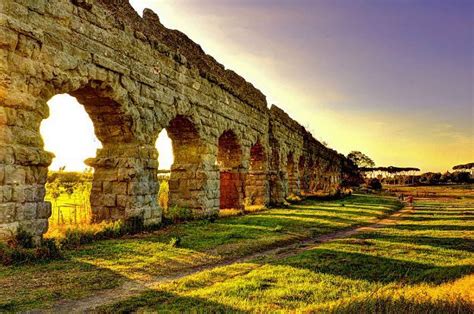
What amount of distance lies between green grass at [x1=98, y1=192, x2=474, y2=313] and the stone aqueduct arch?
11.8 feet

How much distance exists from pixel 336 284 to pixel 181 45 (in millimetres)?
10417

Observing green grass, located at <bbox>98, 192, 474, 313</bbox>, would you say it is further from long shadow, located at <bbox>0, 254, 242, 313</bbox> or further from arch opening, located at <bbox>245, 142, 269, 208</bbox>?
arch opening, located at <bbox>245, 142, 269, 208</bbox>

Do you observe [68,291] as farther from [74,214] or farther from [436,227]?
[436,227]

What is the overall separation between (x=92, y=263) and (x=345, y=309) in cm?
438

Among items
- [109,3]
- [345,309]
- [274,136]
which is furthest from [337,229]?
[274,136]

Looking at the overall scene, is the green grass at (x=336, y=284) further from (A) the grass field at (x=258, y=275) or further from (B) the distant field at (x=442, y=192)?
(B) the distant field at (x=442, y=192)

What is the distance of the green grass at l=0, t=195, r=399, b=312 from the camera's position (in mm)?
5086

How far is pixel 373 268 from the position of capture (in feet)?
21.5

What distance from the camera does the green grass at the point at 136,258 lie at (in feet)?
16.7

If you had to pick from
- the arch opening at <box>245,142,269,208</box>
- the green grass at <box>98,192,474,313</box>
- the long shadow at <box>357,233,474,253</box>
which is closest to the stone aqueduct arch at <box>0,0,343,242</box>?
the arch opening at <box>245,142,269,208</box>

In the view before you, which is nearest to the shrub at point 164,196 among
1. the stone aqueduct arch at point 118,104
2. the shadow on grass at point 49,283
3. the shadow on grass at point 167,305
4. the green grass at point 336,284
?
the stone aqueduct arch at point 118,104

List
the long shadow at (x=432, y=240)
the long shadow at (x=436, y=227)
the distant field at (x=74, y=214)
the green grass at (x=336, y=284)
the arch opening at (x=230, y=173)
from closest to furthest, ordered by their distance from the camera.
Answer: the green grass at (x=336, y=284), the long shadow at (x=432, y=240), the distant field at (x=74, y=214), the long shadow at (x=436, y=227), the arch opening at (x=230, y=173)

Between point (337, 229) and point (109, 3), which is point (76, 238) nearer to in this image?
point (109, 3)

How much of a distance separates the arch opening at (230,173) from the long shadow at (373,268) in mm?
10078
